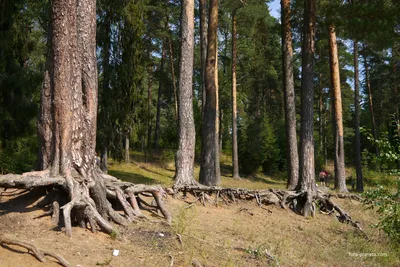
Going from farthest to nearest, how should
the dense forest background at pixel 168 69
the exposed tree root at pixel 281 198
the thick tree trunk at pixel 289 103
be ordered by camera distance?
the thick tree trunk at pixel 289 103
the dense forest background at pixel 168 69
the exposed tree root at pixel 281 198

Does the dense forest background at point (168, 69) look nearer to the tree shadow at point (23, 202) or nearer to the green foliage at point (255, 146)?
the green foliage at point (255, 146)

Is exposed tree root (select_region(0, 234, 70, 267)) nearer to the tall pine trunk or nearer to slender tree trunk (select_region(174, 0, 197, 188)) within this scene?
the tall pine trunk

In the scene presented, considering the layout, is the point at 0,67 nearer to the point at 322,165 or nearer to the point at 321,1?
the point at 321,1

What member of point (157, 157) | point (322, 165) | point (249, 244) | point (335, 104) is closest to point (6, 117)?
point (249, 244)

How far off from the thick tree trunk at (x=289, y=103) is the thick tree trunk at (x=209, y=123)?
2984mm

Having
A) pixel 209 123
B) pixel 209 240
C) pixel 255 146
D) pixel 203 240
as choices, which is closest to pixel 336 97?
pixel 209 123

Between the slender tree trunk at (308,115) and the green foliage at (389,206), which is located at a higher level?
the slender tree trunk at (308,115)

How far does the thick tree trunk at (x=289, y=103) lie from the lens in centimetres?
1442

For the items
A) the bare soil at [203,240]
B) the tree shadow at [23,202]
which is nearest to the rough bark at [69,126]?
the tree shadow at [23,202]

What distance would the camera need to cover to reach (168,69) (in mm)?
34000

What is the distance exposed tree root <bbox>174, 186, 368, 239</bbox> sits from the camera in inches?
412

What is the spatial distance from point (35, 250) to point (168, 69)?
3056 centimetres

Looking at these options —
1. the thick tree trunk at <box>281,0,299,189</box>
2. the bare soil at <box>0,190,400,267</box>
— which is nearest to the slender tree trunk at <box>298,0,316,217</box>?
the bare soil at <box>0,190,400,267</box>

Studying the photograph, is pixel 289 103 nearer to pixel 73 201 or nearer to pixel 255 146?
pixel 73 201
